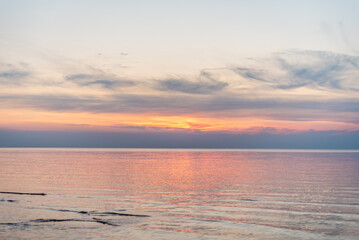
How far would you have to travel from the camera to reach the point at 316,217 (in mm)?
30375

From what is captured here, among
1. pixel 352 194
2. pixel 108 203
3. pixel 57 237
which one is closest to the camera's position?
pixel 57 237

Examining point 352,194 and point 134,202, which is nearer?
point 134,202

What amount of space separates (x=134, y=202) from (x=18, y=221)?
1181 cm

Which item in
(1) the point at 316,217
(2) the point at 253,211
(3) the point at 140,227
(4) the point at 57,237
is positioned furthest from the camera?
(2) the point at 253,211

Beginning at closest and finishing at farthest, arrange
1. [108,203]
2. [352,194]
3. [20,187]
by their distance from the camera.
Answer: [108,203] < [352,194] < [20,187]

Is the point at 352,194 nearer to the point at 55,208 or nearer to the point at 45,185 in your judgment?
the point at 55,208

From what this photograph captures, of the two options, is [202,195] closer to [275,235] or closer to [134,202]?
[134,202]

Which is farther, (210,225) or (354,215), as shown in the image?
(354,215)

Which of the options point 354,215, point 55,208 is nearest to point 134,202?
point 55,208

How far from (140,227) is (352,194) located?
27.4 meters

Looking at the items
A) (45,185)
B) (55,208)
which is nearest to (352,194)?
(55,208)

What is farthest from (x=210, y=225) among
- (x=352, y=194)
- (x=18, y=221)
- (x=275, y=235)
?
(x=352, y=194)

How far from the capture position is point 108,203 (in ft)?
121

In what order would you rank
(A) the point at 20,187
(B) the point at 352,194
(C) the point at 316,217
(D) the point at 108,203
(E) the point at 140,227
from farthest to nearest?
(A) the point at 20,187
(B) the point at 352,194
(D) the point at 108,203
(C) the point at 316,217
(E) the point at 140,227
